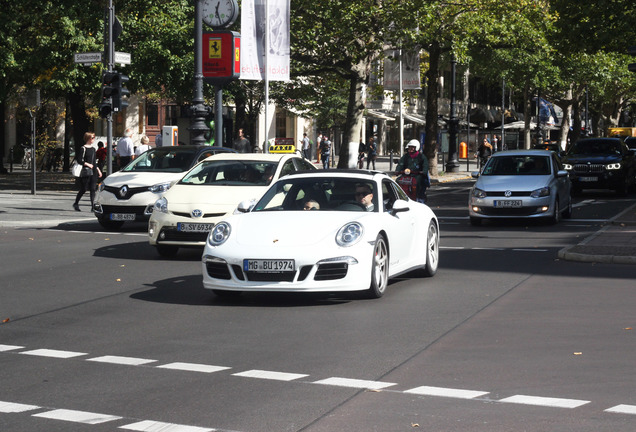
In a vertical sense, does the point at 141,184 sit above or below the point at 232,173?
below

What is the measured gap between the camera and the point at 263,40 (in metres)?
25.6

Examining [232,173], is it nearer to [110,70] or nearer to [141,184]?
[141,184]

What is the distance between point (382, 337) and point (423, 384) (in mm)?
1923

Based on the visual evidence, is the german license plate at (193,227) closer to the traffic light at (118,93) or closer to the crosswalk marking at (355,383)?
the crosswalk marking at (355,383)

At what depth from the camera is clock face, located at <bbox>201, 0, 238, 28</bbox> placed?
26.2 meters

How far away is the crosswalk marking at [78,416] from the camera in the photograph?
245 inches

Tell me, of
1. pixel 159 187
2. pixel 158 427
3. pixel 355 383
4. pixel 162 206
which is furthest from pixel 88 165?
pixel 158 427

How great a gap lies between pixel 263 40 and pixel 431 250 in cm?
1307

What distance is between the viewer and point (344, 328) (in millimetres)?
9633

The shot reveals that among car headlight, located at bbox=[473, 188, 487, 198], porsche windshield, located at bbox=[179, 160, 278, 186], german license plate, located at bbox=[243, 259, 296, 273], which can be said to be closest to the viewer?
german license plate, located at bbox=[243, 259, 296, 273]

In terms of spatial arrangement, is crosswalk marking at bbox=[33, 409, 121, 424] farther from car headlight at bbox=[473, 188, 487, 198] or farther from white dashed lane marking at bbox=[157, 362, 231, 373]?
car headlight at bbox=[473, 188, 487, 198]

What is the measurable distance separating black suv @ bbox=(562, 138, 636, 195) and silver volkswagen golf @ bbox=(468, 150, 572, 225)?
8.65 meters

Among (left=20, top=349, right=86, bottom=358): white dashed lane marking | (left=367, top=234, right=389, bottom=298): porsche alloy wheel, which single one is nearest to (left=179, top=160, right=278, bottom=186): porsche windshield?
(left=367, top=234, right=389, bottom=298): porsche alloy wheel

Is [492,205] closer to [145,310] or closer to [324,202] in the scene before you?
[324,202]
